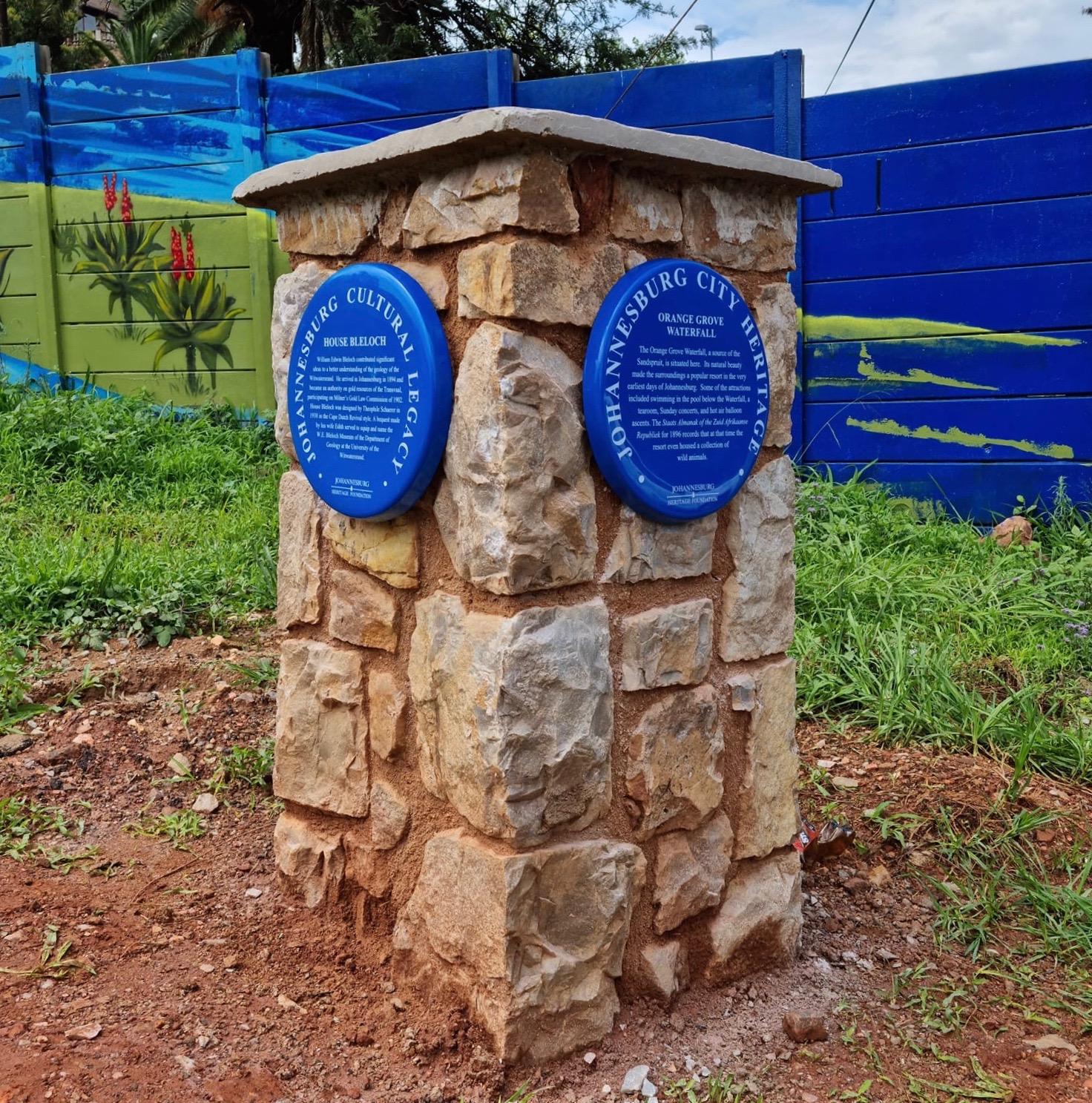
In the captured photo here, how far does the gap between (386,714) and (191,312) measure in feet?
14.6

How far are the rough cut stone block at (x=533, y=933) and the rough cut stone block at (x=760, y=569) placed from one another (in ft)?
1.39

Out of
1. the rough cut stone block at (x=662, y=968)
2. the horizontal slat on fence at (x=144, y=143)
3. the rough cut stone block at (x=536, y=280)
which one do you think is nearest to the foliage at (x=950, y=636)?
the rough cut stone block at (x=662, y=968)

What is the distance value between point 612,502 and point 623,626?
0.65 feet

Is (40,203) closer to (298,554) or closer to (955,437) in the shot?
(955,437)

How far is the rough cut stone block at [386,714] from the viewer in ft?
6.33

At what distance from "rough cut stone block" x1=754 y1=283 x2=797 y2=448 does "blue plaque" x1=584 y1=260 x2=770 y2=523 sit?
3.2 inches

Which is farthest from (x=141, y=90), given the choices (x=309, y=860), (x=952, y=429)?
(x=309, y=860)

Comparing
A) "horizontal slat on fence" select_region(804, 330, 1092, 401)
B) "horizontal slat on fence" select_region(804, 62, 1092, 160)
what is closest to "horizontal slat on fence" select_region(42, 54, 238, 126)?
"horizontal slat on fence" select_region(804, 62, 1092, 160)

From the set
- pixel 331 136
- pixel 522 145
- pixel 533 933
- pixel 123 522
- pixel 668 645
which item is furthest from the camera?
pixel 331 136

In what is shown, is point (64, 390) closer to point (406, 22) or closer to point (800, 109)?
point (800, 109)

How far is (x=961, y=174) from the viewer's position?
4.34m

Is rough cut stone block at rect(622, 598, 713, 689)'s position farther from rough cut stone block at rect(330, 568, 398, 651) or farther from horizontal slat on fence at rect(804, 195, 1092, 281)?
horizontal slat on fence at rect(804, 195, 1092, 281)

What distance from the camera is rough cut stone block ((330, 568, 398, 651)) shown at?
193cm

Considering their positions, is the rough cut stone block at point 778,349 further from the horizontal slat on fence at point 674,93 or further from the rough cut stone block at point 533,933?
the horizontal slat on fence at point 674,93
